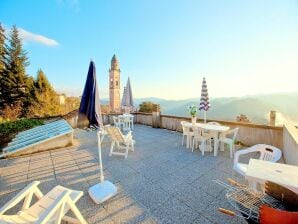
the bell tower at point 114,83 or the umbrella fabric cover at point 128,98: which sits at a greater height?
the bell tower at point 114,83

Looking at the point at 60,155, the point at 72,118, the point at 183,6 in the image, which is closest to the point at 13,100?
the point at 72,118

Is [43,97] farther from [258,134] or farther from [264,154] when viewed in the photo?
[264,154]

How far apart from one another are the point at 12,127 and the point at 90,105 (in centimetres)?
703

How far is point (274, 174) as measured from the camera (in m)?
1.70

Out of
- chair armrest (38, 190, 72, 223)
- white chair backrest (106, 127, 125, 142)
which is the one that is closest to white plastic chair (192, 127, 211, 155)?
white chair backrest (106, 127, 125, 142)

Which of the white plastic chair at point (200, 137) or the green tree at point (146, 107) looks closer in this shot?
the white plastic chair at point (200, 137)

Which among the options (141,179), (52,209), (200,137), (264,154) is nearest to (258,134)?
(200,137)

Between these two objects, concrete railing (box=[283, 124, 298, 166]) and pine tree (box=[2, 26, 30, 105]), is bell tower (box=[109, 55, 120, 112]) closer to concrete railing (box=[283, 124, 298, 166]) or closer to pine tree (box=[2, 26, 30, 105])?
pine tree (box=[2, 26, 30, 105])

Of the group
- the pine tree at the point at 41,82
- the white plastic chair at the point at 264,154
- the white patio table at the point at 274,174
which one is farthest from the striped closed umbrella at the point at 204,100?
the pine tree at the point at 41,82

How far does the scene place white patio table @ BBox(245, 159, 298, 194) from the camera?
1523mm

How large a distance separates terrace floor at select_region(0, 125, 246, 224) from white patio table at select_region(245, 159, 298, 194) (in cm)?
80

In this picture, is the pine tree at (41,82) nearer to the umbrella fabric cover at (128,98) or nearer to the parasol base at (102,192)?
the umbrella fabric cover at (128,98)

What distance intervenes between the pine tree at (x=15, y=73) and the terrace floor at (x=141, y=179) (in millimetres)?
17651

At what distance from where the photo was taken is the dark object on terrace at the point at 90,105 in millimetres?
2971
